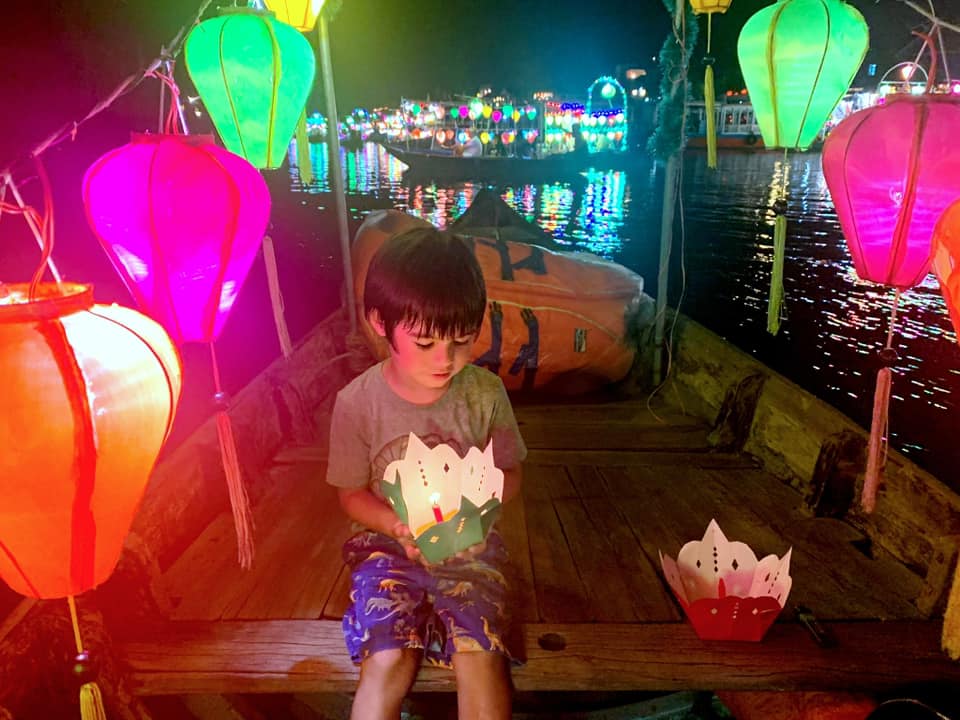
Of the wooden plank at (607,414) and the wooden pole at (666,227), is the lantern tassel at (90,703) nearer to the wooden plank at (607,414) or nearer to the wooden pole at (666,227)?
the wooden plank at (607,414)

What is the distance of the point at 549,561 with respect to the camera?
2912mm

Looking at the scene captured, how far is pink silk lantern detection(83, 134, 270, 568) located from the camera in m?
2.17

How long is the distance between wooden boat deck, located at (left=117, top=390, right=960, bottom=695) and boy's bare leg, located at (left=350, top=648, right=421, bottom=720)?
0.18 meters

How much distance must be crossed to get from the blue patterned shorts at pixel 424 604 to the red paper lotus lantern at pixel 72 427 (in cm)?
80

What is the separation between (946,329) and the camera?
35.6ft

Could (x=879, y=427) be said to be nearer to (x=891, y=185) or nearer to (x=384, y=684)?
(x=891, y=185)

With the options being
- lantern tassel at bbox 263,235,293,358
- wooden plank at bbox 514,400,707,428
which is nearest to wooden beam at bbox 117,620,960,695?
lantern tassel at bbox 263,235,293,358

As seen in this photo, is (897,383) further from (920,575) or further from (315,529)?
(315,529)

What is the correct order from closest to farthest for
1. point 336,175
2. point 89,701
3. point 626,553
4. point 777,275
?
point 89,701, point 626,553, point 777,275, point 336,175

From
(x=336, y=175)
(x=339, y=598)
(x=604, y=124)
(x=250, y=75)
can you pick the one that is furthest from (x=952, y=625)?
(x=604, y=124)

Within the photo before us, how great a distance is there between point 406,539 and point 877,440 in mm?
1940

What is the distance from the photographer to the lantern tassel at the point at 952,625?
2.17 metres

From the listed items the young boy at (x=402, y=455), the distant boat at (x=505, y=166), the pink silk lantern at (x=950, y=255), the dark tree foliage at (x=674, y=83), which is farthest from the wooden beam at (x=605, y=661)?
the distant boat at (x=505, y=166)

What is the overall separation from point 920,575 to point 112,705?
3.18 meters
